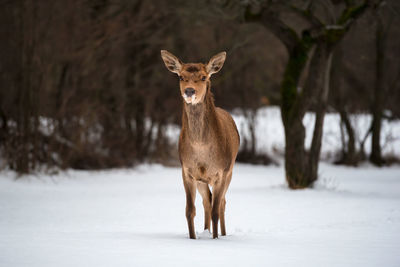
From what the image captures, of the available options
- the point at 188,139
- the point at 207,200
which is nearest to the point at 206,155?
the point at 188,139

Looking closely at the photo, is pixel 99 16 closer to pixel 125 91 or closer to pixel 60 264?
pixel 125 91

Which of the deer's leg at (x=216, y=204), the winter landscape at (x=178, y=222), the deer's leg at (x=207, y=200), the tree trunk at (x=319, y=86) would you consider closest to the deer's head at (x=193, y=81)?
the deer's leg at (x=216, y=204)

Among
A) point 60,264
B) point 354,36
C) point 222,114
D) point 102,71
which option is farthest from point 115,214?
point 354,36

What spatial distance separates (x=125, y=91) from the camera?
19812mm

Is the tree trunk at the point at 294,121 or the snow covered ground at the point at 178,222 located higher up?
the tree trunk at the point at 294,121

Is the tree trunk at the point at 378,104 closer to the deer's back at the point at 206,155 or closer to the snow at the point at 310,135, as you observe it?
the snow at the point at 310,135

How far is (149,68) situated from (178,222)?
11.9m

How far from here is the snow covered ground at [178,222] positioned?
5.26 metres

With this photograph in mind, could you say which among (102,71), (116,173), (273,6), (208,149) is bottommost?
(116,173)

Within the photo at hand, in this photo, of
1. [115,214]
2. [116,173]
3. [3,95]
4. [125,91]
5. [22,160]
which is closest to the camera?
[115,214]

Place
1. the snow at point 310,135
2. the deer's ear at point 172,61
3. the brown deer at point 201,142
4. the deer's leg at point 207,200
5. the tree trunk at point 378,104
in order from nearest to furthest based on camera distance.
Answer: the brown deer at point 201,142
the deer's ear at point 172,61
the deer's leg at point 207,200
the tree trunk at point 378,104
the snow at point 310,135

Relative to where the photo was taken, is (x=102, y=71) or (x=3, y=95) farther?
(x=102, y=71)

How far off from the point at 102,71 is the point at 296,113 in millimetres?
8046

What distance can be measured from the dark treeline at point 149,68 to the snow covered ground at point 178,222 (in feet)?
4.65
